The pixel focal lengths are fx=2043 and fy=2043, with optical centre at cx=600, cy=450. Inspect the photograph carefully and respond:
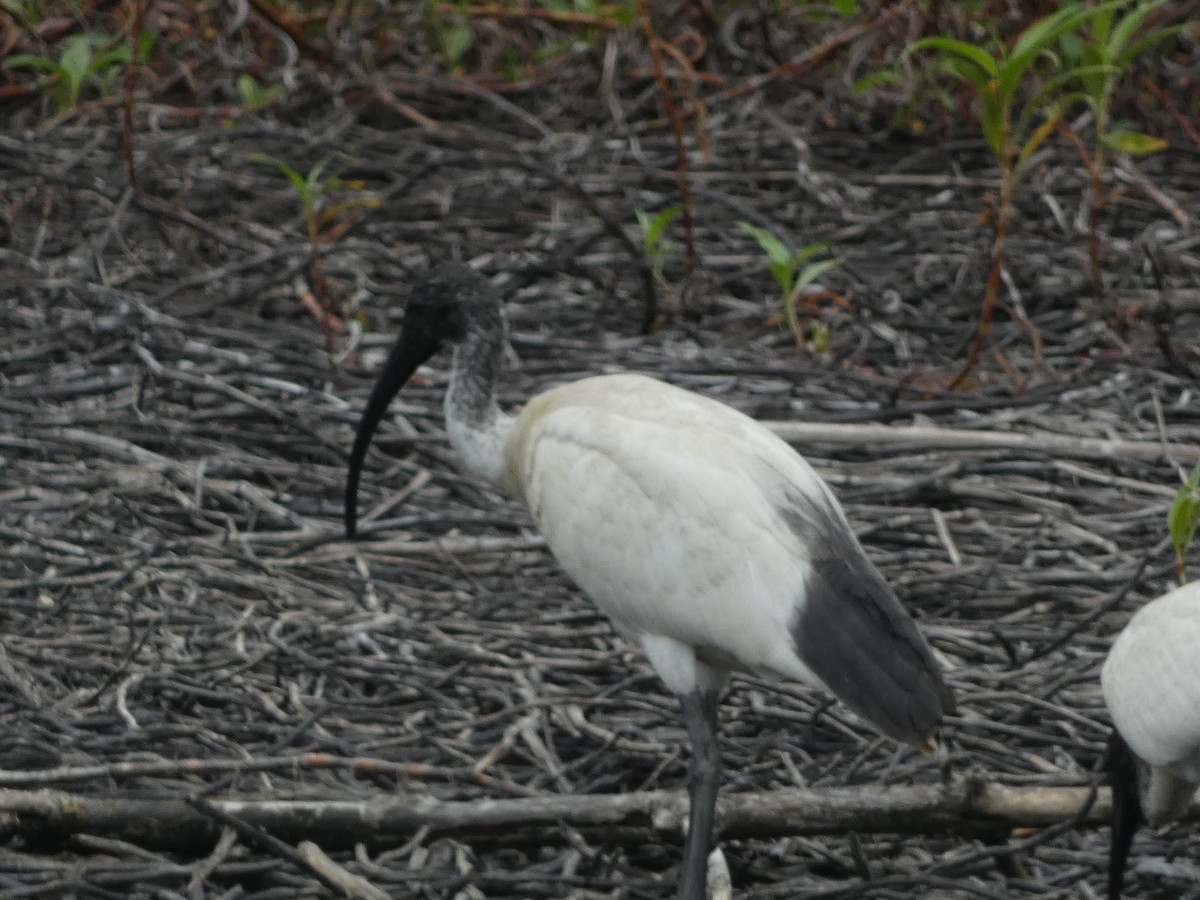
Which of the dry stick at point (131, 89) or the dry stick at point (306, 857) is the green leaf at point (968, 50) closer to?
the dry stick at point (306, 857)

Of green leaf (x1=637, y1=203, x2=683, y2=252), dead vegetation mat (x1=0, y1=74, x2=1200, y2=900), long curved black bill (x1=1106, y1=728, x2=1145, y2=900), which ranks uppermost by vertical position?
green leaf (x1=637, y1=203, x2=683, y2=252)

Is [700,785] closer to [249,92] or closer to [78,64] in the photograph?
[78,64]

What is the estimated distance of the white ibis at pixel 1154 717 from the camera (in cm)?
308

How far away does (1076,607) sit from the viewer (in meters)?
4.60

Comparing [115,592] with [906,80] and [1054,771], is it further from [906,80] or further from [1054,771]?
[906,80]

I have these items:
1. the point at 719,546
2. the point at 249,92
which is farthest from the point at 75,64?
the point at 719,546

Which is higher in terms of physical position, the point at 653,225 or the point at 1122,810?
the point at 653,225

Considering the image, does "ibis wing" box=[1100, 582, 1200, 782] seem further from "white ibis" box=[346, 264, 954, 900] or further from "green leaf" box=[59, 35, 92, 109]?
"green leaf" box=[59, 35, 92, 109]

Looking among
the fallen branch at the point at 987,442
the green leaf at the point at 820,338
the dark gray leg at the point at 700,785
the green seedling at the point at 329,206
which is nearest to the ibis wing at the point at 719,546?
the dark gray leg at the point at 700,785

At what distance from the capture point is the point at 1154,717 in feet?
10.3

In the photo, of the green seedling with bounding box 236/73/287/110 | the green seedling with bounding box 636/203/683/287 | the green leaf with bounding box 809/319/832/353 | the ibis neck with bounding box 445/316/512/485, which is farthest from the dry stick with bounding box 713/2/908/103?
the ibis neck with bounding box 445/316/512/485

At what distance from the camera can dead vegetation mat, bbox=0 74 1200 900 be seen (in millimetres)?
3656

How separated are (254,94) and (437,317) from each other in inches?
143

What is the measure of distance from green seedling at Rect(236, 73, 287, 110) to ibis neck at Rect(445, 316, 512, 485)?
12.1ft
